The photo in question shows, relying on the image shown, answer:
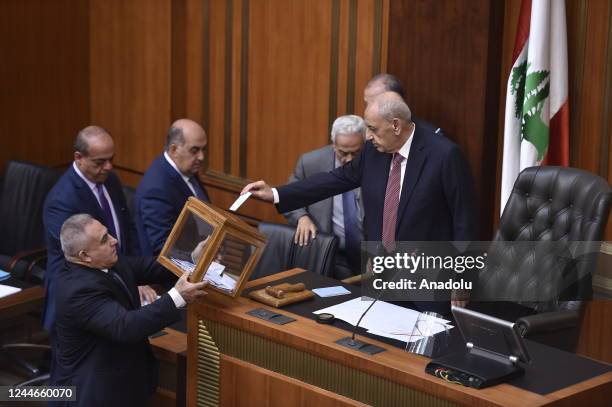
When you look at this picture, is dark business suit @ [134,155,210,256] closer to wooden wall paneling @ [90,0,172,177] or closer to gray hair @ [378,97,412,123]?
gray hair @ [378,97,412,123]

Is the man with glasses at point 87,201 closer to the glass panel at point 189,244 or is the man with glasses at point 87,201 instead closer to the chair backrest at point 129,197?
the chair backrest at point 129,197

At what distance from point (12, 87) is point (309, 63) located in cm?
224

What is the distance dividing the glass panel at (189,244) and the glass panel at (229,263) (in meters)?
0.08

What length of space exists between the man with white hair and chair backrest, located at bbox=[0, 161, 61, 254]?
63.1 inches

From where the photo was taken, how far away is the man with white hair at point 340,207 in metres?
5.60

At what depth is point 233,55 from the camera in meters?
7.29

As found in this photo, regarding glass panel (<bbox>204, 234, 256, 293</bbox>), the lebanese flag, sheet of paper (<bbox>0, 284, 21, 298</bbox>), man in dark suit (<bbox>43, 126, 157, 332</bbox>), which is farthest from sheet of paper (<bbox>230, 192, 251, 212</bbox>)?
the lebanese flag

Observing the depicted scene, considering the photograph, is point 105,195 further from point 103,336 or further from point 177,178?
point 103,336

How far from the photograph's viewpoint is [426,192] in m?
4.79

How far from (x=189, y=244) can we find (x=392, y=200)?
1.01 metres

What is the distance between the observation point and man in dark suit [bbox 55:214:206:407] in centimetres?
430

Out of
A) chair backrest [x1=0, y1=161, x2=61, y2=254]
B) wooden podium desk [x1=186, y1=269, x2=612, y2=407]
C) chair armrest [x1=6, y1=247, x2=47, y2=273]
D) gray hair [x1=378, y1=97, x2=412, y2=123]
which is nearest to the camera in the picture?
wooden podium desk [x1=186, y1=269, x2=612, y2=407]

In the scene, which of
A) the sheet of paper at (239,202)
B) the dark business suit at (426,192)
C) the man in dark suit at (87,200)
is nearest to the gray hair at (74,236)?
the sheet of paper at (239,202)

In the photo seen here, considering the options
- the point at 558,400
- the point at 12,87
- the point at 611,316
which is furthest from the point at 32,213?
the point at 558,400
